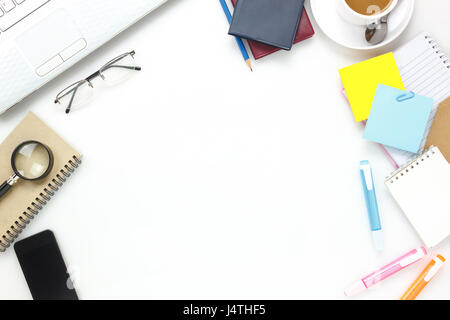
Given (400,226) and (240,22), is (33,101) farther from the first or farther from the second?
(400,226)

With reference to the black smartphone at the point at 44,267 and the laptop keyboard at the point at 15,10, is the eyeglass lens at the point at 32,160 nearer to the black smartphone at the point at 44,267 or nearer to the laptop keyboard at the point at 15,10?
the black smartphone at the point at 44,267

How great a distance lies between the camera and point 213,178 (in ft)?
2.69

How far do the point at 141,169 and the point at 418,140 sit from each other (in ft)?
1.70

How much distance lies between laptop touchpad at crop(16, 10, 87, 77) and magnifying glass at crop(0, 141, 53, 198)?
0.46 ft

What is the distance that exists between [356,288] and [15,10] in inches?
31.2

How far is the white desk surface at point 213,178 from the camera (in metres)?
0.81

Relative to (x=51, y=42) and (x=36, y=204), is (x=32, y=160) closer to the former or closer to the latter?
(x=36, y=204)

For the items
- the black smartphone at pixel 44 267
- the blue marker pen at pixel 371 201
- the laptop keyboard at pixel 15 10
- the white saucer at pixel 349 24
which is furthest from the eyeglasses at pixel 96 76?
the blue marker pen at pixel 371 201

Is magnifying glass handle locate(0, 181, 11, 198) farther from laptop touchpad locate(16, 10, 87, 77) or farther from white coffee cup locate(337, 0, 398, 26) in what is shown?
white coffee cup locate(337, 0, 398, 26)


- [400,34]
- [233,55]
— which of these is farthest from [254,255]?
[400,34]

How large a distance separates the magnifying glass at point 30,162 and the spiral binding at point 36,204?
0.03 meters

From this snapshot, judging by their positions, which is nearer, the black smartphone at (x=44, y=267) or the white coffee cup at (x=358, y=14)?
the white coffee cup at (x=358, y=14)

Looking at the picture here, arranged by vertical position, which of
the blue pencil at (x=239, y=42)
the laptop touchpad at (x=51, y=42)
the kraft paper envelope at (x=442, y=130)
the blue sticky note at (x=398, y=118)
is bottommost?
the kraft paper envelope at (x=442, y=130)

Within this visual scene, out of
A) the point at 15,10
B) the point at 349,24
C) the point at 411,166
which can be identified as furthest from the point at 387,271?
the point at 15,10
